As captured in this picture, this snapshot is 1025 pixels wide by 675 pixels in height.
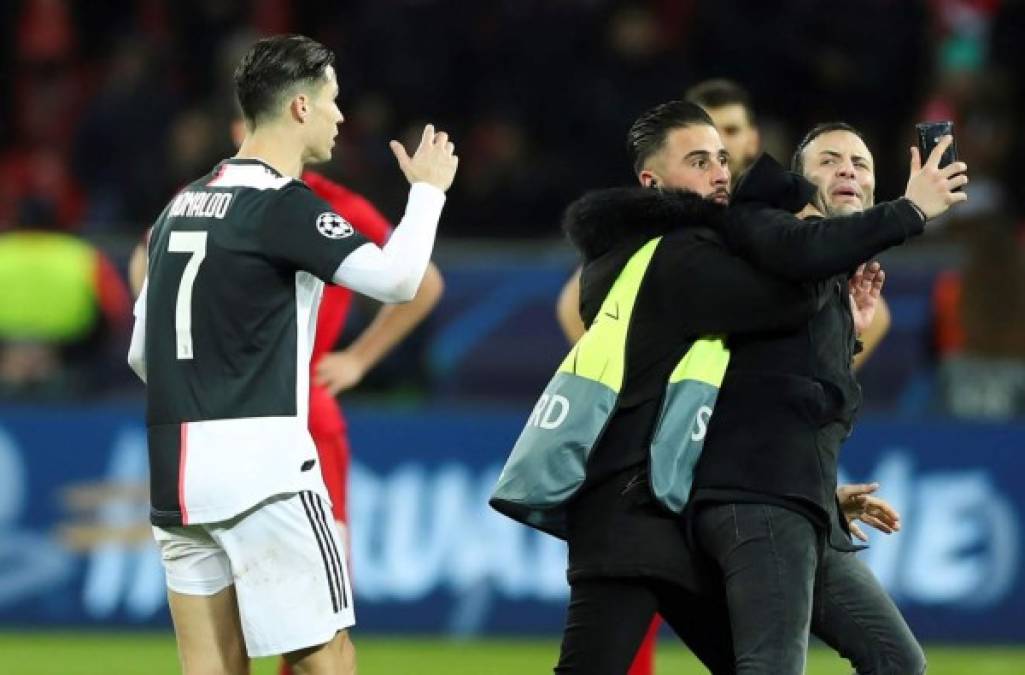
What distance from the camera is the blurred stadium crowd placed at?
41.4 feet

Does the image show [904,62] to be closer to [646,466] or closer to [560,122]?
[560,122]

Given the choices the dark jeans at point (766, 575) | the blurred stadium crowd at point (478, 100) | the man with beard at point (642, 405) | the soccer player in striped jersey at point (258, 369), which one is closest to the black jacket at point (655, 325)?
the man with beard at point (642, 405)

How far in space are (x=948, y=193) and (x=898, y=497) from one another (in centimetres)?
564

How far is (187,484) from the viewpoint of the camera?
5445 mm

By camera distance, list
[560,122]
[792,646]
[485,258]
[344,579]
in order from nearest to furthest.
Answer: [792,646] → [344,579] → [485,258] → [560,122]

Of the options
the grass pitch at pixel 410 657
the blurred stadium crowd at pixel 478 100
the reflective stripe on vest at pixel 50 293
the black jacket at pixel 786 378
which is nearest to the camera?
the black jacket at pixel 786 378

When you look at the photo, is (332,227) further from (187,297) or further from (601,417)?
(601,417)

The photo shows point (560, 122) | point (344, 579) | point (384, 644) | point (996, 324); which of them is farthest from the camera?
point (560, 122)

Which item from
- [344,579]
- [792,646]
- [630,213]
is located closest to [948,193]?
[630,213]

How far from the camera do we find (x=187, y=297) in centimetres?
543

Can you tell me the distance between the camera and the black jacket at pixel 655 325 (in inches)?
208

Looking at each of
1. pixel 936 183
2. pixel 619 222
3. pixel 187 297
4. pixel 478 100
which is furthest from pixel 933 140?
pixel 478 100

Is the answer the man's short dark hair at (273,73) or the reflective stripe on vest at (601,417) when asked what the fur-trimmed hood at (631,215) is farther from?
the man's short dark hair at (273,73)

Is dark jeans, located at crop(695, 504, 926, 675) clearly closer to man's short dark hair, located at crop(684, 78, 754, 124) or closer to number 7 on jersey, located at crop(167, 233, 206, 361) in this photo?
number 7 on jersey, located at crop(167, 233, 206, 361)
